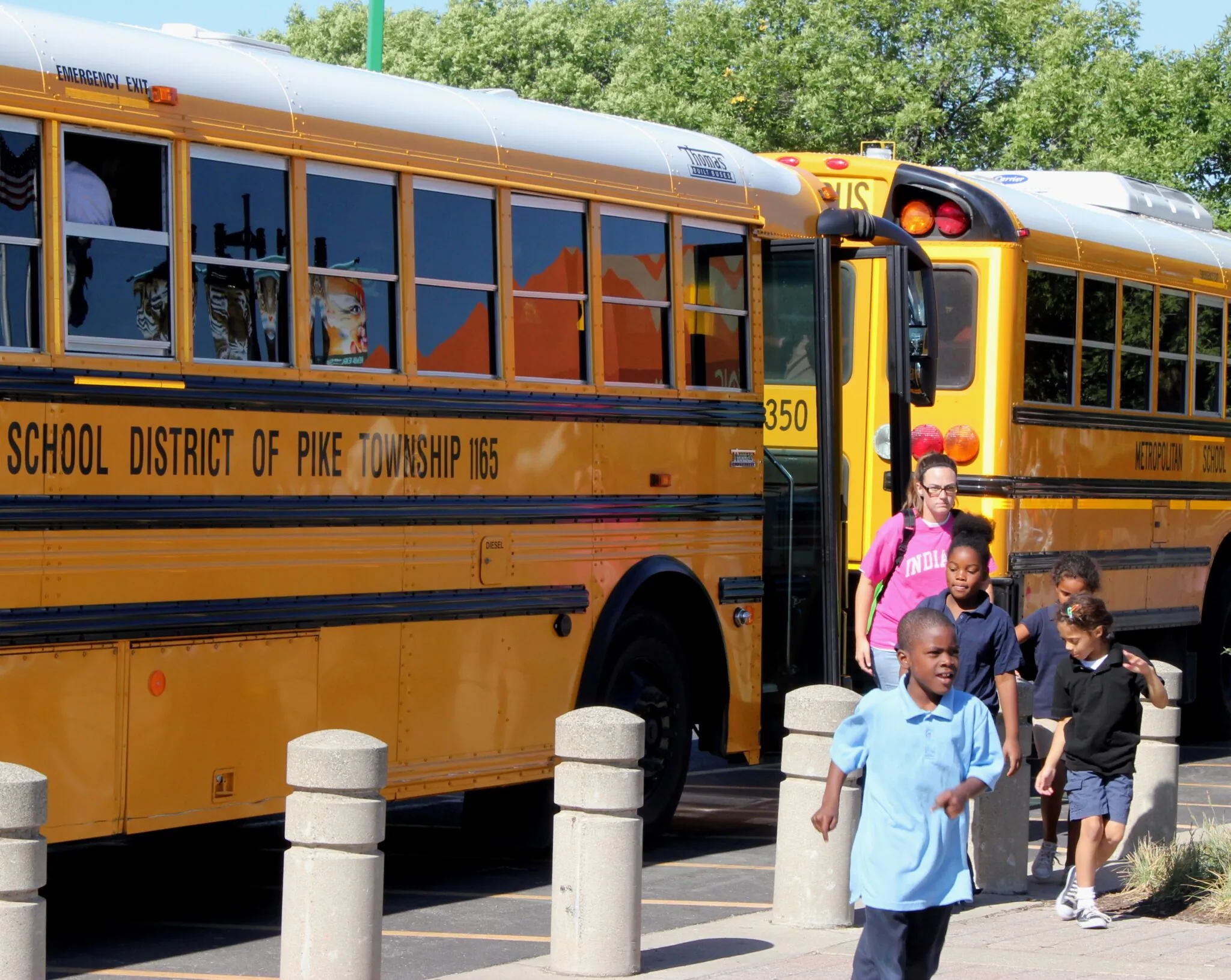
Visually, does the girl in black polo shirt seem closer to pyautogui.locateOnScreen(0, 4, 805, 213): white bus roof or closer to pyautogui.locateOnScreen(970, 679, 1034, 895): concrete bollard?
pyautogui.locateOnScreen(970, 679, 1034, 895): concrete bollard

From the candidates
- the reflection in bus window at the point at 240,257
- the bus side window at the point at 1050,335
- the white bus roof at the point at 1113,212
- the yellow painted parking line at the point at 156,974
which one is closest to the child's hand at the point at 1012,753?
the yellow painted parking line at the point at 156,974

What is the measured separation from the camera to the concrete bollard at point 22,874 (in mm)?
4969

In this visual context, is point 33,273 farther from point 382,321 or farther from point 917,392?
point 917,392

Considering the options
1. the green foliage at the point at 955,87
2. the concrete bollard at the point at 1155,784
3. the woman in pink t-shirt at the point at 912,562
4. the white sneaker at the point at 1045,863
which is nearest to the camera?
the woman in pink t-shirt at the point at 912,562

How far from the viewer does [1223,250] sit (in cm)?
1447

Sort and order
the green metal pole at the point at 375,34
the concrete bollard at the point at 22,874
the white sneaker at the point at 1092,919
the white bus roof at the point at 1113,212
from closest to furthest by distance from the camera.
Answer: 1. the concrete bollard at the point at 22,874
2. the white sneaker at the point at 1092,919
3. the white bus roof at the point at 1113,212
4. the green metal pole at the point at 375,34

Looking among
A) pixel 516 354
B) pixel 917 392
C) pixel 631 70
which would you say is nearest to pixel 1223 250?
pixel 917 392

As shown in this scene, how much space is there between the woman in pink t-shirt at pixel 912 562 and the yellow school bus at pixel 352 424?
4.31 ft

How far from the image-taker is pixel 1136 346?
13047 mm

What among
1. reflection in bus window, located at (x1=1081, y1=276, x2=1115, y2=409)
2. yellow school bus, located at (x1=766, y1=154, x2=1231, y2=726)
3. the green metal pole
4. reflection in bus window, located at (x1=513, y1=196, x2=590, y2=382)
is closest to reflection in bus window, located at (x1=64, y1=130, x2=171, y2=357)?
reflection in bus window, located at (x1=513, y1=196, x2=590, y2=382)

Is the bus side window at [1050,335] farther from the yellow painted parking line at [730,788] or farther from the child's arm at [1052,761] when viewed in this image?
the child's arm at [1052,761]

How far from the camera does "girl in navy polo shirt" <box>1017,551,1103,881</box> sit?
8.29 meters

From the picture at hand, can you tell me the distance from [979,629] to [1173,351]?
6714mm

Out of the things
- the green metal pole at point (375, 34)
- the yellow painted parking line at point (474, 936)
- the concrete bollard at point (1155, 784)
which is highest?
the green metal pole at point (375, 34)
